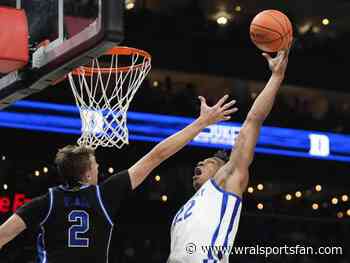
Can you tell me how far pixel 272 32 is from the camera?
453cm

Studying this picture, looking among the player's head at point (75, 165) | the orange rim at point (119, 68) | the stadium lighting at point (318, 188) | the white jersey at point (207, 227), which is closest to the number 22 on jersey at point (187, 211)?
the white jersey at point (207, 227)

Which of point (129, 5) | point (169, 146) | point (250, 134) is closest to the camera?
point (169, 146)

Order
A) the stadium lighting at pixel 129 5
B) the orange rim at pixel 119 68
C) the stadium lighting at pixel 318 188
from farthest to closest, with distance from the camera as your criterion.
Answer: the stadium lighting at pixel 318 188 → the stadium lighting at pixel 129 5 → the orange rim at pixel 119 68

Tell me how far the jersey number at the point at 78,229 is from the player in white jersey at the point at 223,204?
752 millimetres

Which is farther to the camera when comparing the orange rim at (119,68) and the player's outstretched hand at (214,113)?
the orange rim at (119,68)

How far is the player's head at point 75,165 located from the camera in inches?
142

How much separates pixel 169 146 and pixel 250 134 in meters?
0.58

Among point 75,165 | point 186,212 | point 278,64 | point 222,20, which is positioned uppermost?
point 278,64

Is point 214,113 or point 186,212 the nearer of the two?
point 214,113

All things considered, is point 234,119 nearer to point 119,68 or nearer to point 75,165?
point 119,68

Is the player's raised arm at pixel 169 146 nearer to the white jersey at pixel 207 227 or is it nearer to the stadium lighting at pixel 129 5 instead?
the white jersey at pixel 207 227

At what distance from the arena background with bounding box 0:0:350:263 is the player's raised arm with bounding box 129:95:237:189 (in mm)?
7242

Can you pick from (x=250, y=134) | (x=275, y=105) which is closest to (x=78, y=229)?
(x=250, y=134)

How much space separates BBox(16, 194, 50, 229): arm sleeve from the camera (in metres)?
3.52
